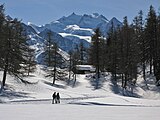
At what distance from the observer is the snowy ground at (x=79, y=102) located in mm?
18969

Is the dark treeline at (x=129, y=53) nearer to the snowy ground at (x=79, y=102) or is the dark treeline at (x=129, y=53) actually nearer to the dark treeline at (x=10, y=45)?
the snowy ground at (x=79, y=102)

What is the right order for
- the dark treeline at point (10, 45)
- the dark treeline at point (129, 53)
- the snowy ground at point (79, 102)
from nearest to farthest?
the snowy ground at point (79, 102)
the dark treeline at point (10, 45)
the dark treeline at point (129, 53)

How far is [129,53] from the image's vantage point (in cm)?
5619

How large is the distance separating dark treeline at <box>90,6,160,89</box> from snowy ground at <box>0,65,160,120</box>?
9.76 ft

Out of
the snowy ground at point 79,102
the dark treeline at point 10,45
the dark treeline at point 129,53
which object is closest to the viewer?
the snowy ground at point 79,102

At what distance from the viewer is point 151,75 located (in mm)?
60875

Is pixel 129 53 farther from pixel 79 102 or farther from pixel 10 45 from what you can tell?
pixel 79 102

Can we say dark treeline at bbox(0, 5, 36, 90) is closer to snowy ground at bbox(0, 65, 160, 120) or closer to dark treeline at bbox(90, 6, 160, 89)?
snowy ground at bbox(0, 65, 160, 120)

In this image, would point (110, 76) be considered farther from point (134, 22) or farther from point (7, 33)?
point (7, 33)

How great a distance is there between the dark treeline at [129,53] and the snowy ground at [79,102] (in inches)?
117

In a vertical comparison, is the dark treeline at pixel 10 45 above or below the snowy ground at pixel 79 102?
above

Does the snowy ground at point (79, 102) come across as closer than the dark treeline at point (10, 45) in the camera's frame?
Yes

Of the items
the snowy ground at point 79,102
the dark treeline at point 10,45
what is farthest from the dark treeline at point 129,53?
the dark treeline at point 10,45

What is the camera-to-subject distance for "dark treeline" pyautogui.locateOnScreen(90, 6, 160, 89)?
55.6 meters
